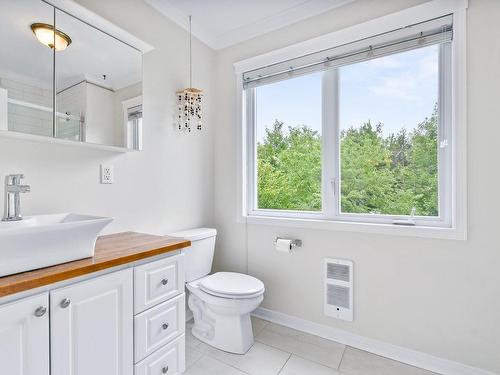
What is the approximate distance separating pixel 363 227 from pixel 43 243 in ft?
5.53

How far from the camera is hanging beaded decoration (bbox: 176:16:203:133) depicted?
6.55ft

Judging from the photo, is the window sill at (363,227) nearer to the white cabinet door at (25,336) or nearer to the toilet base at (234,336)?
the toilet base at (234,336)

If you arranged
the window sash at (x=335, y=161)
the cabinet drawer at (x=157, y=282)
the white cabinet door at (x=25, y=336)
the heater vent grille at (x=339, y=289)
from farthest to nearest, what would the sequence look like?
the heater vent grille at (x=339, y=289) < the window sash at (x=335, y=161) < the cabinet drawer at (x=157, y=282) < the white cabinet door at (x=25, y=336)

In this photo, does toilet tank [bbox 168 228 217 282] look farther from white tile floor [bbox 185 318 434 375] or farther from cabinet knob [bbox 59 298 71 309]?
cabinet knob [bbox 59 298 71 309]

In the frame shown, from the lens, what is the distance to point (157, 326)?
128 centimetres

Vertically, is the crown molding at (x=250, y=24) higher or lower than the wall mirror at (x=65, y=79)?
higher

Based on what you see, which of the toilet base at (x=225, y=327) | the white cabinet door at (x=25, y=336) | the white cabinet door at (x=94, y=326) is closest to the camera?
the white cabinet door at (x=25, y=336)

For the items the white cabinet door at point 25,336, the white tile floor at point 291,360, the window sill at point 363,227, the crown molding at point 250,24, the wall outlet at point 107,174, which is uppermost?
the crown molding at point 250,24

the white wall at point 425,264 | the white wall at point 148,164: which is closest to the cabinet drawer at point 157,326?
the white wall at point 148,164

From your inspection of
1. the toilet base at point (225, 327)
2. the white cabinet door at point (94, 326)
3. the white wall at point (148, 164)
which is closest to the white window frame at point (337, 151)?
the white wall at point (148, 164)

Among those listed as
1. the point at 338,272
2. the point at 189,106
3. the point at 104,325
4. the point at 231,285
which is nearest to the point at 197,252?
the point at 231,285

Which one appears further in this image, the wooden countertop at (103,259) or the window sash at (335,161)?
the window sash at (335,161)

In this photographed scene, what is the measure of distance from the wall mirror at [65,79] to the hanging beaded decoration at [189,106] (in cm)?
39

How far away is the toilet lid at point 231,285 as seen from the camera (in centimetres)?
163
